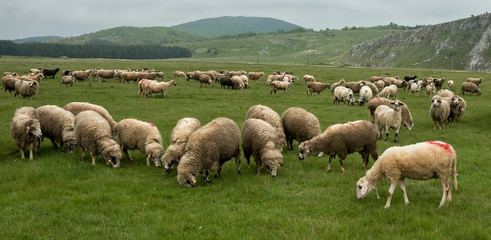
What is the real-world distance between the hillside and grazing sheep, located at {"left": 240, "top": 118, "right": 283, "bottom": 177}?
130820 millimetres

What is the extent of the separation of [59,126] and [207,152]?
746 centimetres

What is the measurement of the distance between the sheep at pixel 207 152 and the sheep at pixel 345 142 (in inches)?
107

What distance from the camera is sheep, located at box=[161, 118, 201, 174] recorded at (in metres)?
11.1

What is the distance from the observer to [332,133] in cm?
1152

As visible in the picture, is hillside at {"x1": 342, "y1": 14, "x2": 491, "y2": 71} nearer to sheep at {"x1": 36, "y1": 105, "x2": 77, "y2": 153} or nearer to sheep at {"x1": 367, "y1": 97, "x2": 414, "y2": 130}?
sheep at {"x1": 367, "y1": 97, "x2": 414, "y2": 130}

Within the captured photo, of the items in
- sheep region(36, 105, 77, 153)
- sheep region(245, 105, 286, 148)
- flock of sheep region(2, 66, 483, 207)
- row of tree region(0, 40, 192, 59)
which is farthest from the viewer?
row of tree region(0, 40, 192, 59)

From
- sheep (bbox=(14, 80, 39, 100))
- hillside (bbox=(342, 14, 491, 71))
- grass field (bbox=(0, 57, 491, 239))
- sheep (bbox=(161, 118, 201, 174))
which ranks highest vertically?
hillside (bbox=(342, 14, 491, 71))

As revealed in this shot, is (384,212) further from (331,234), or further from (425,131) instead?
(425,131)

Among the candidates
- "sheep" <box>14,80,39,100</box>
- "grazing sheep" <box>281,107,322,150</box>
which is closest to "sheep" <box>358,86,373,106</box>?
"grazing sheep" <box>281,107,322,150</box>

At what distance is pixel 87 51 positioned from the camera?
16812 cm

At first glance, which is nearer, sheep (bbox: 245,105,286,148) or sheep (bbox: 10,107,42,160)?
sheep (bbox: 10,107,42,160)

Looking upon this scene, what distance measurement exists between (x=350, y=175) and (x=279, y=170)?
2.36m

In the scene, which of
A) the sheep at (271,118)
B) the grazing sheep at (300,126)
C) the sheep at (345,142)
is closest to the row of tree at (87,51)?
the sheep at (271,118)

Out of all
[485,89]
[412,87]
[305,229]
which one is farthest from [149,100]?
[485,89]
